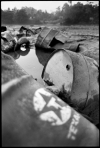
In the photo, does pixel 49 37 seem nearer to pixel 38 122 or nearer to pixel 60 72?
pixel 60 72

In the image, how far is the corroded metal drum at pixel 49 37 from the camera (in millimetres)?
5191

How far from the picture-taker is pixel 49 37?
17.1 ft

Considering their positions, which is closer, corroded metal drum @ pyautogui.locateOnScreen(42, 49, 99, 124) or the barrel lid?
corroded metal drum @ pyautogui.locateOnScreen(42, 49, 99, 124)

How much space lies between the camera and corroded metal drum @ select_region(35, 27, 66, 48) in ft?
17.0

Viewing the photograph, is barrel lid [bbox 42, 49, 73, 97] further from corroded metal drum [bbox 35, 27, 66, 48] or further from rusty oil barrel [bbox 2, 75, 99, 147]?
corroded metal drum [bbox 35, 27, 66, 48]

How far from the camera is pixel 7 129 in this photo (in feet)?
3.00

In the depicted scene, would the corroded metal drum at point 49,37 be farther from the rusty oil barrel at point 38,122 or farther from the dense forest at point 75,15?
the dense forest at point 75,15

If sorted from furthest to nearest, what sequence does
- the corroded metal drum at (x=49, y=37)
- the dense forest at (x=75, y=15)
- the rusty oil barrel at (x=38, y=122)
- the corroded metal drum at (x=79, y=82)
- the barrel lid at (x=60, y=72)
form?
1. the dense forest at (x=75, y=15)
2. the corroded metal drum at (x=49, y=37)
3. the barrel lid at (x=60, y=72)
4. the corroded metal drum at (x=79, y=82)
5. the rusty oil barrel at (x=38, y=122)

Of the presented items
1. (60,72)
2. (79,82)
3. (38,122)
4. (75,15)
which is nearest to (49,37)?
(60,72)

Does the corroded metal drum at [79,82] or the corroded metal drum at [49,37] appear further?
the corroded metal drum at [49,37]

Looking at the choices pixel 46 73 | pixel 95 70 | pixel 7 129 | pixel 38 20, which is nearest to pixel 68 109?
pixel 7 129

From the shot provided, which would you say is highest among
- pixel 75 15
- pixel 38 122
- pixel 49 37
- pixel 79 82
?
pixel 75 15

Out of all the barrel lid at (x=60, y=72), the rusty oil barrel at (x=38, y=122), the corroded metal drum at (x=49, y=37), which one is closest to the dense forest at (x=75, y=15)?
the corroded metal drum at (x=49, y=37)

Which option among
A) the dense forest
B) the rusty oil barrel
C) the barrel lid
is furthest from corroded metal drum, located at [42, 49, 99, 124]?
the dense forest
